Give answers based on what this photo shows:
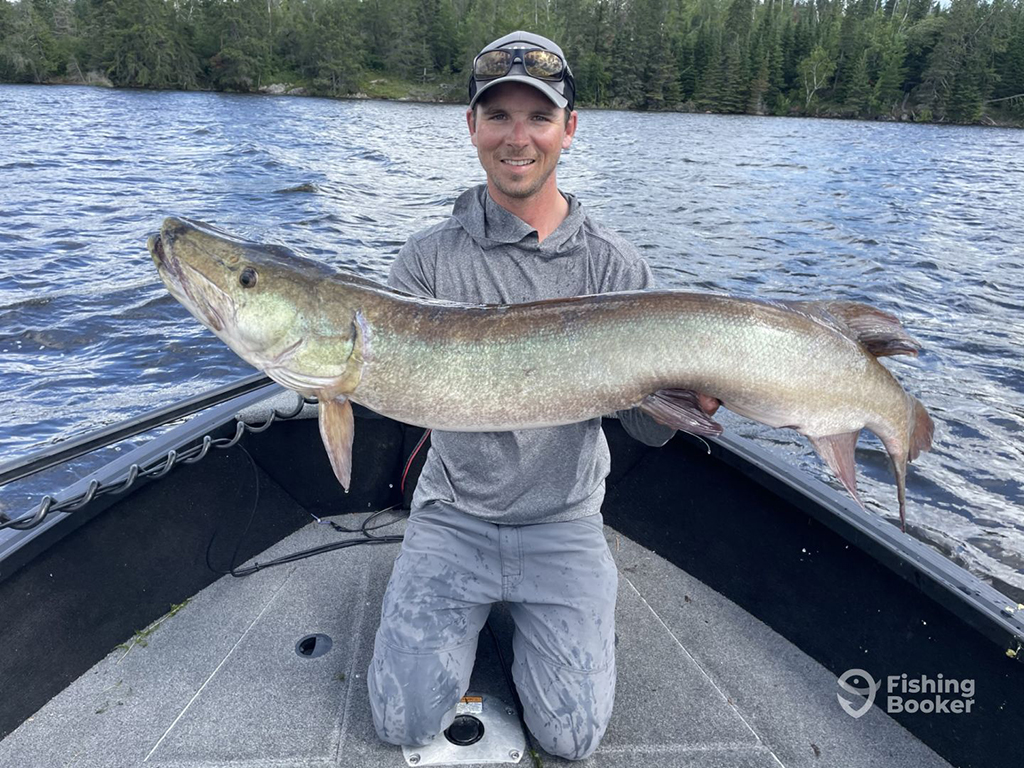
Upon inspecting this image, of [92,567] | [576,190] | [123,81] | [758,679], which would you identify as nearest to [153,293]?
[92,567]

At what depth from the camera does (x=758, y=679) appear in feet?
8.97

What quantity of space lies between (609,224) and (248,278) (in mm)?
12412

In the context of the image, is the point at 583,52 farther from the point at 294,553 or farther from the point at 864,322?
the point at 864,322

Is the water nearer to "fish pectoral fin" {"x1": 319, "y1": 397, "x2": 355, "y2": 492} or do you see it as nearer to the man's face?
the man's face

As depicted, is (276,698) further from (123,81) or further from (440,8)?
(440,8)

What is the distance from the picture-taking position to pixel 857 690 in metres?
2.64

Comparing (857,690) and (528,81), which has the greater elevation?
(528,81)

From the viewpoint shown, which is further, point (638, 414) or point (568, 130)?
point (568, 130)

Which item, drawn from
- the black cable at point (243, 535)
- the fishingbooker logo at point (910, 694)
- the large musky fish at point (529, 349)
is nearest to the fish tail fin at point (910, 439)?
the large musky fish at point (529, 349)

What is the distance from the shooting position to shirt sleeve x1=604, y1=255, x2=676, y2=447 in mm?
2531

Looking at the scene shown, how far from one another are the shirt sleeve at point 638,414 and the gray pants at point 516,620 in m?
0.42

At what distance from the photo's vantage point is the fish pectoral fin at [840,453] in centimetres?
231

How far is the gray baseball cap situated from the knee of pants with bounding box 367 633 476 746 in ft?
7.21

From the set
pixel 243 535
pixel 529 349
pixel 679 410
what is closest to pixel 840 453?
pixel 679 410
